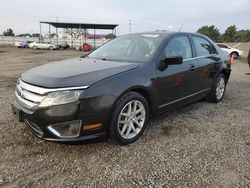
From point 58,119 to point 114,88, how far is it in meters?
0.75

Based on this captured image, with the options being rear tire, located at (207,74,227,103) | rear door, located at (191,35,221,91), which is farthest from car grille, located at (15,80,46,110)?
rear tire, located at (207,74,227,103)

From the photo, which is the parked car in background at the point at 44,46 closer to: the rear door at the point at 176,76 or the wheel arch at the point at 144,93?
the rear door at the point at 176,76

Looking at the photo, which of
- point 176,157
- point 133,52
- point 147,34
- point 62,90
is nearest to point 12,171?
point 62,90

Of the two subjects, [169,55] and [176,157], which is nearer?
[176,157]

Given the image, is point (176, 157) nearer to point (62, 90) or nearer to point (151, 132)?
point (151, 132)

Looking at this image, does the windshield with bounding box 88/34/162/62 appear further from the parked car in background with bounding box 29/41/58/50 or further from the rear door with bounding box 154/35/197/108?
the parked car in background with bounding box 29/41/58/50

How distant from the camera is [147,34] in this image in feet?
14.9

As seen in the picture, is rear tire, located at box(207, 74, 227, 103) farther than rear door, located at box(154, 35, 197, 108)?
Yes

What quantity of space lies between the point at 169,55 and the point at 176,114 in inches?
49.5

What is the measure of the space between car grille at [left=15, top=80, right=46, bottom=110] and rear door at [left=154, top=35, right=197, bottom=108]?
65.9 inches

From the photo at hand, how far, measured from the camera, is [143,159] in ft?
10.4

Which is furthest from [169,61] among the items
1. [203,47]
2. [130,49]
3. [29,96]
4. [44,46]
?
[44,46]

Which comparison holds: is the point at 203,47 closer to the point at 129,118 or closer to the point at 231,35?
the point at 129,118

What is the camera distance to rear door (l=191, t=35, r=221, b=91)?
15.9ft
